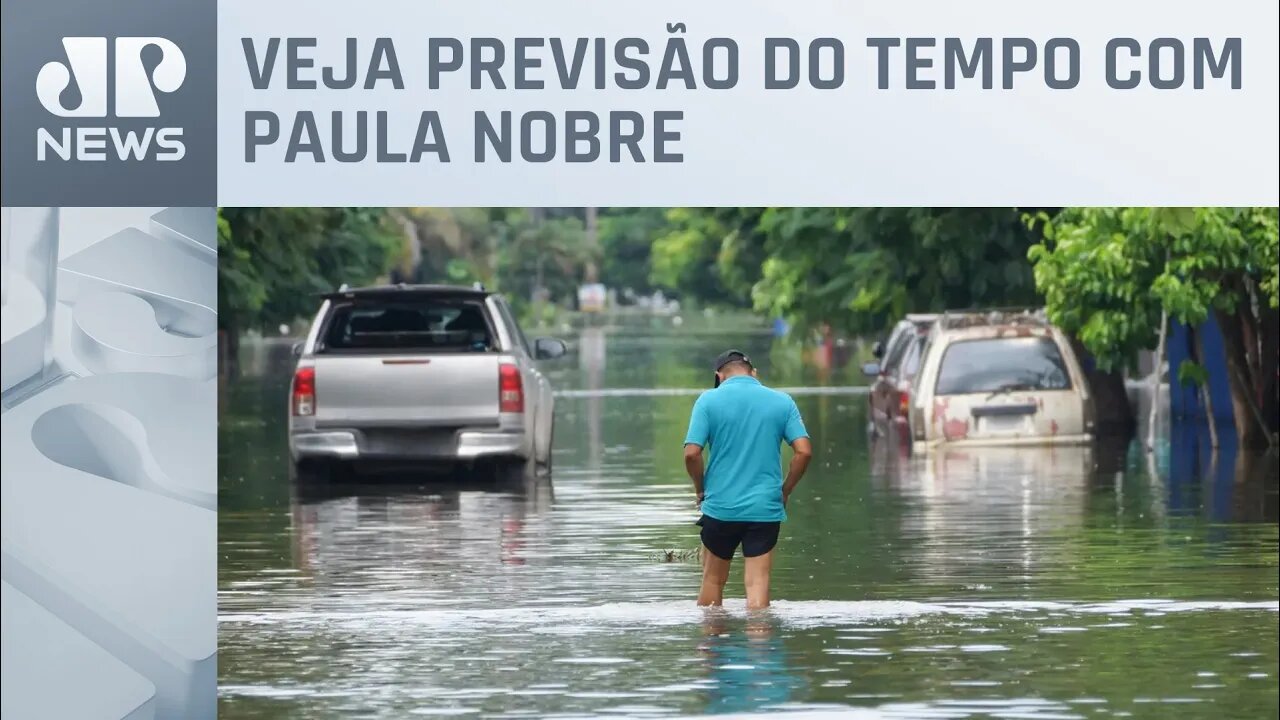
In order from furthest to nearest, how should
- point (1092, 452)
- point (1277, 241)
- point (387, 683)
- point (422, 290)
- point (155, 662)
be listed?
point (1092, 452), point (1277, 241), point (422, 290), point (387, 683), point (155, 662)

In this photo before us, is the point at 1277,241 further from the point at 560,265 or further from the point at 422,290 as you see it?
the point at 560,265

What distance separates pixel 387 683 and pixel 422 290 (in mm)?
10865

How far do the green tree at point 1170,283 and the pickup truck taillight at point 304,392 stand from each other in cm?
693

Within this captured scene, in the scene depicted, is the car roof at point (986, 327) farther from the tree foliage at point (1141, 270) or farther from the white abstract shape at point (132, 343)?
the white abstract shape at point (132, 343)

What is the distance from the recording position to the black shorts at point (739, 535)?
14.5 metres

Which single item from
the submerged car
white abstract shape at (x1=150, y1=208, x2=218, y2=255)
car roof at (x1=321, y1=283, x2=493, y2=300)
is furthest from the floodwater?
white abstract shape at (x1=150, y1=208, x2=218, y2=255)

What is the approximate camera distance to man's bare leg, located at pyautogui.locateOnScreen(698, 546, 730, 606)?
15.0 m

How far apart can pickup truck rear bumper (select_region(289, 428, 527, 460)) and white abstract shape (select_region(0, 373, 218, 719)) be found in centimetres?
1294

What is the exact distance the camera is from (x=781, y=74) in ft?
39.5

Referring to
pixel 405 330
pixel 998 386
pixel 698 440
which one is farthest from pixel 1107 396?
pixel 698 440

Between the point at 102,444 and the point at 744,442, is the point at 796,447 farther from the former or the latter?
the point at 102,444

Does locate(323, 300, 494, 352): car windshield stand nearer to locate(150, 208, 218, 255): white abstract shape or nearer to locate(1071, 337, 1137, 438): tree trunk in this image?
locate(1071, 337, 1137, 438): tree trunk

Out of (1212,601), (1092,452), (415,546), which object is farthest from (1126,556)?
(1092,452)

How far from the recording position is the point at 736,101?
12031 millimetres
